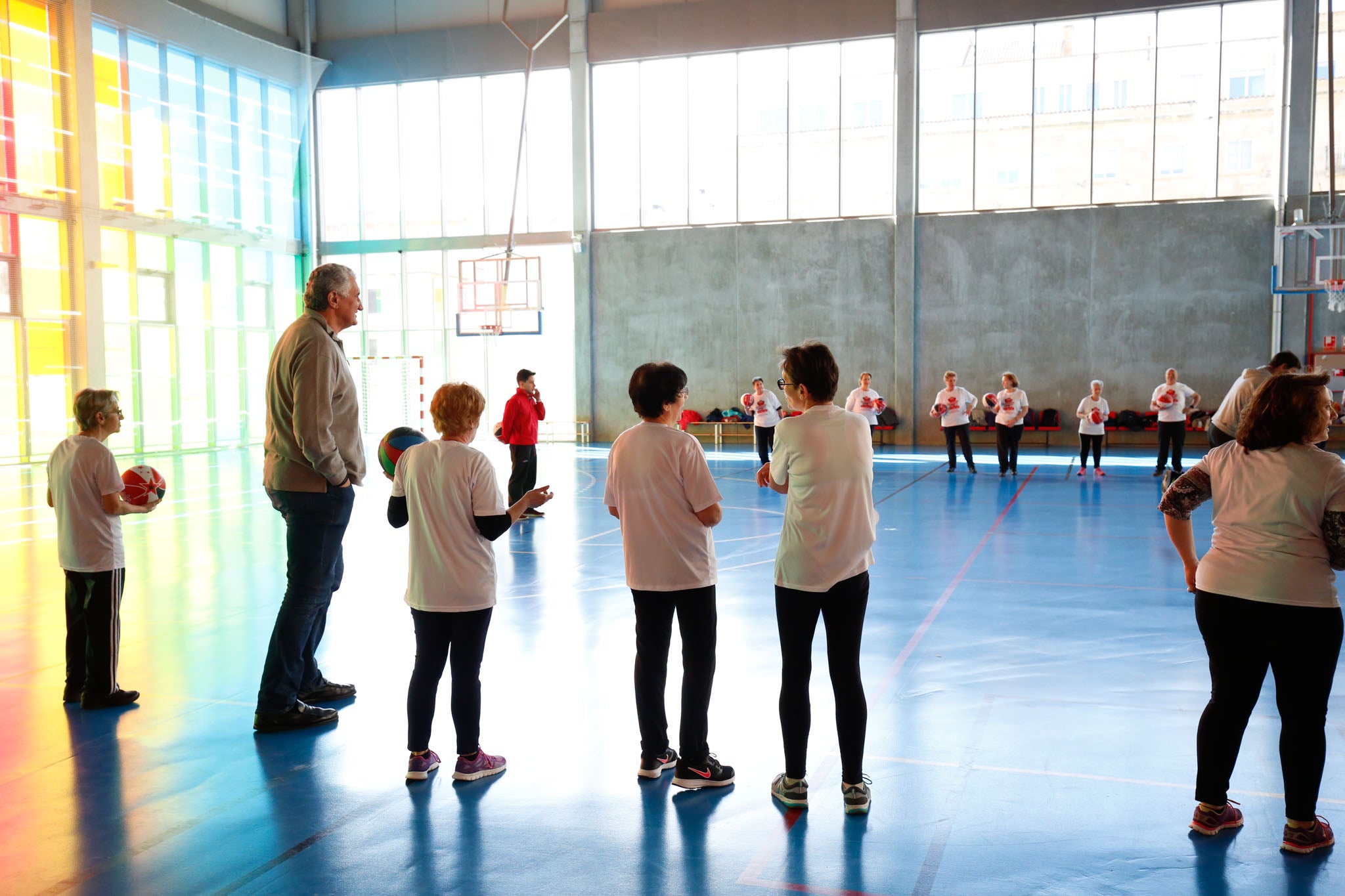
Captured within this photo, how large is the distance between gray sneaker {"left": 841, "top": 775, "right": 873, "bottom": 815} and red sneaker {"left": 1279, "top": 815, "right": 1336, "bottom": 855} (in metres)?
1.39

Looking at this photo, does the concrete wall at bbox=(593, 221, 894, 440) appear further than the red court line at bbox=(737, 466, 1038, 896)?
Yes

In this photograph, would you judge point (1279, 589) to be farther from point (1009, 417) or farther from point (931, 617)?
point (1009, 417)

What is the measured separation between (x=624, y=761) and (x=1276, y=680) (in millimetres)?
2520

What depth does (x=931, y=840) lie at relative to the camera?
3584 millimetres

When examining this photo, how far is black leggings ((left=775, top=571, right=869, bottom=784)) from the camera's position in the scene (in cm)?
382

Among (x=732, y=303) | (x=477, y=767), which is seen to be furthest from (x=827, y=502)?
(x=732, y=303)

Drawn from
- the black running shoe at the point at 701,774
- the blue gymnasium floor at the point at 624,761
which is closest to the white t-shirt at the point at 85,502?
the blue gymnasium floor at the point at 624,761

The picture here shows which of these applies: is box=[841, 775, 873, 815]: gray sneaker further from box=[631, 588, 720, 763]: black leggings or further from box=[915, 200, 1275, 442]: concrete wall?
box=[915, 200, 1275, 442]: concrete wall

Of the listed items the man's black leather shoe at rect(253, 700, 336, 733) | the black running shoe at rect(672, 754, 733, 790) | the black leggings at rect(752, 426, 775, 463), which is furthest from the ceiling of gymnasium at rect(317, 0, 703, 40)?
the black running shoe at rect(672, 754, 733, 790)

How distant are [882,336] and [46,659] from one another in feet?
68.1

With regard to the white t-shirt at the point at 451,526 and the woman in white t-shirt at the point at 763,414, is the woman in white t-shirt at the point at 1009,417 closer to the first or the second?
the woman in white t-shirt at the point at 763,414

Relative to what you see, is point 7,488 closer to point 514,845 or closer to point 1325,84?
point 514,845

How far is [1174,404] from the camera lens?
15867mm

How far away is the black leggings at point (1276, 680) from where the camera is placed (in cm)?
336
